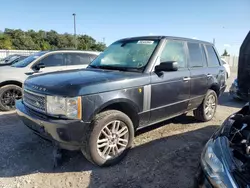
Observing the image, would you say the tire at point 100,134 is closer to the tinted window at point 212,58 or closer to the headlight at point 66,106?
the headlight at point 66,106

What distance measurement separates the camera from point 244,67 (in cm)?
276

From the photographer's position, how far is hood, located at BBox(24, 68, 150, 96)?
2801 mm

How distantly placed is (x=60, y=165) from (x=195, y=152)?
2.24 meters

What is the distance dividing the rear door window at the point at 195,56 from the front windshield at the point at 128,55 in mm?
1058

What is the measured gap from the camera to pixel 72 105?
2.75 m

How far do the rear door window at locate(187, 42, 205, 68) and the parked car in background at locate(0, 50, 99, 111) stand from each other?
390 cm

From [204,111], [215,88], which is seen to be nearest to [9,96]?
[204,111]

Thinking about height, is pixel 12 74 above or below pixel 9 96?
above

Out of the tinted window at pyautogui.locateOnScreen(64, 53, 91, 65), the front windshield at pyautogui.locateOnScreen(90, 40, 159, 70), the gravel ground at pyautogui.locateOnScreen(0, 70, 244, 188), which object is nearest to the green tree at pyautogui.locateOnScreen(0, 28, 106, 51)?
the tinted window at pyautogui.locateOnScreen(64, 53, 91, 65)

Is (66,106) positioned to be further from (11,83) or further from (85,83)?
(11,83)

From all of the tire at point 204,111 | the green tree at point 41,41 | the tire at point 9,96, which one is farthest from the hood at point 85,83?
the green tree at point 41,41

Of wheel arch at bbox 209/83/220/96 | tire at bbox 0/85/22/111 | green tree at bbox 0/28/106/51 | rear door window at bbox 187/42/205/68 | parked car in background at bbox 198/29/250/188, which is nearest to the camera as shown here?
parked car in background at bbox 198/29/250/188

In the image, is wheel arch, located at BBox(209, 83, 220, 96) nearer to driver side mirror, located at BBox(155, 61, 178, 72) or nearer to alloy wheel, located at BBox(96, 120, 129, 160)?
driver side mirror, located at BBox(155, 61, 178, 72)

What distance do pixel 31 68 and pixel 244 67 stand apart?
5701 millimetres
